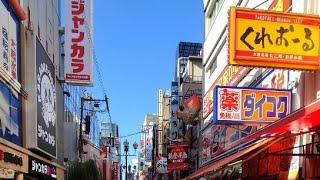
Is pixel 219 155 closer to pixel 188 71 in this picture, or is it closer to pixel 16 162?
pixel 16 162

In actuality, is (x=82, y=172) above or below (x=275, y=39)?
below

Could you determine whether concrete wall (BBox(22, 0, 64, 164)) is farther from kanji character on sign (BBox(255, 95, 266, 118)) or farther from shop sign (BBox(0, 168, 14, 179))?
kanji character on sign (BBox(255, 95, 266, 118))

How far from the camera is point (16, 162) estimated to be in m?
11.8

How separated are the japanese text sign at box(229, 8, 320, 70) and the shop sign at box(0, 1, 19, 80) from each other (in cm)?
462

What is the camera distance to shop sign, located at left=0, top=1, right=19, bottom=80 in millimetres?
11539

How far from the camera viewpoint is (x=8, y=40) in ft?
39.6

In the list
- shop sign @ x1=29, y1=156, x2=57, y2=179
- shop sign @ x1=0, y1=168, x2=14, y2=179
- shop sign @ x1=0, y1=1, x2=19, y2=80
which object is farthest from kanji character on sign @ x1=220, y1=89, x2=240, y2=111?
shop sign @ x1=0, y1=168, x2=14, y2=179

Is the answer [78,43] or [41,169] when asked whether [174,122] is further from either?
[41,169]

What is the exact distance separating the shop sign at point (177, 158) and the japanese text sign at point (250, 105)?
64.7 feet

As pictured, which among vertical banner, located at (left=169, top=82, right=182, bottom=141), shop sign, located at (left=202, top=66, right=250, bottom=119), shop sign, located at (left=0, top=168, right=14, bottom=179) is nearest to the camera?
shop sign, located at (left=0, top=168, right=14, bottom=179)

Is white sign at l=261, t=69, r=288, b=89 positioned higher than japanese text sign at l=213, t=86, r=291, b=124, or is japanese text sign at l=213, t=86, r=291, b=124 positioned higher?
white sign at l=261, t=69, r=288, b=89

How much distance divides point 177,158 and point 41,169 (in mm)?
19847

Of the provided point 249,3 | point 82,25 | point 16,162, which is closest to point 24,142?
point 16,162

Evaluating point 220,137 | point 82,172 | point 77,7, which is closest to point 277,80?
point 220,137
